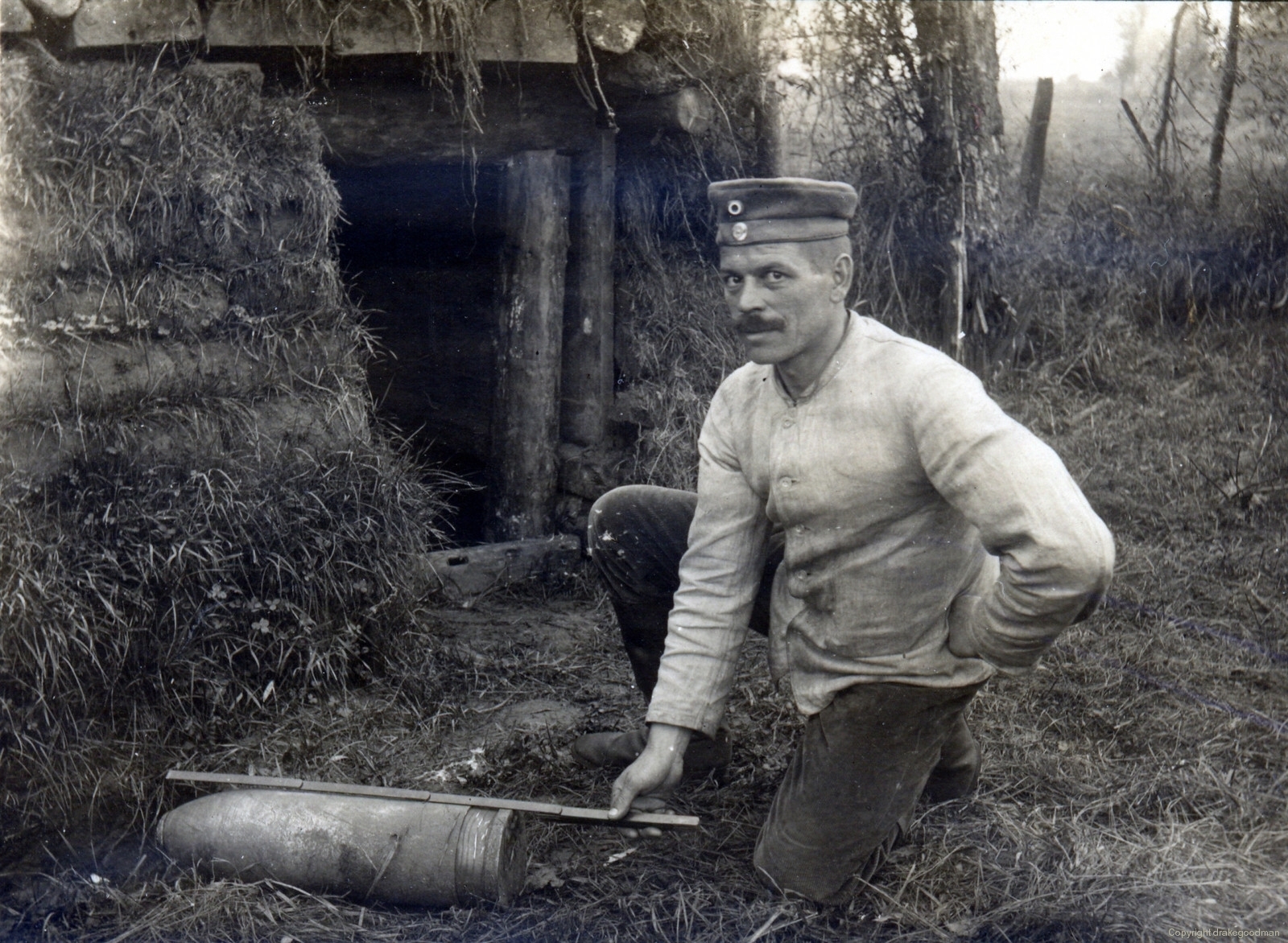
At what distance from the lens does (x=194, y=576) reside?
3271 mm

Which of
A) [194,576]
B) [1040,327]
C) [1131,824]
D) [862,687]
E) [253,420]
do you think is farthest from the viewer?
[1040,327]

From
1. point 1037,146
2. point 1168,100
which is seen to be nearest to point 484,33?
point 1037,146

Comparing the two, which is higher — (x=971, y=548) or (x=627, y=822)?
(x=971, y=548)

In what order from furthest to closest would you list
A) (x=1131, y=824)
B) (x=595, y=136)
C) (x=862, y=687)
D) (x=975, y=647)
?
(x=595, y=136) < (x=1131, y=824) < (x=862, y=687) < (x=975, y=647)

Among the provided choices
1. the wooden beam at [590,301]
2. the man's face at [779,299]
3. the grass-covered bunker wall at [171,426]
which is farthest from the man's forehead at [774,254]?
the wooden beam at [590,301]

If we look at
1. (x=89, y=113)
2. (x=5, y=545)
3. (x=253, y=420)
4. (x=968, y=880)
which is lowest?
(x=968, y=880)

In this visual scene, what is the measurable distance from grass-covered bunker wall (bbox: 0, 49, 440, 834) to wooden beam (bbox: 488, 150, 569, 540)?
37.5 inches

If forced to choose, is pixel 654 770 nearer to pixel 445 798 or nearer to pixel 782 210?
pixel 445 798

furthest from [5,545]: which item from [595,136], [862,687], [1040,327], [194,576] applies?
[1040,327]

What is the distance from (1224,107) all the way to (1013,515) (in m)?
5.79

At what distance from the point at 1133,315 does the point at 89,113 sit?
5592 millimetres

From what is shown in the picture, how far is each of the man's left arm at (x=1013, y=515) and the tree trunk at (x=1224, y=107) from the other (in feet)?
17.8

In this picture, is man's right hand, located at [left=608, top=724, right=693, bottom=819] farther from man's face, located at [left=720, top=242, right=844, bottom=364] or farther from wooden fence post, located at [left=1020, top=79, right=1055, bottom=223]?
wooden fence post, located at [left=1020, top=79, right=1055, bottom=223]

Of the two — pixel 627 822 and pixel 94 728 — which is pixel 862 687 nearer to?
pixel 627 822
